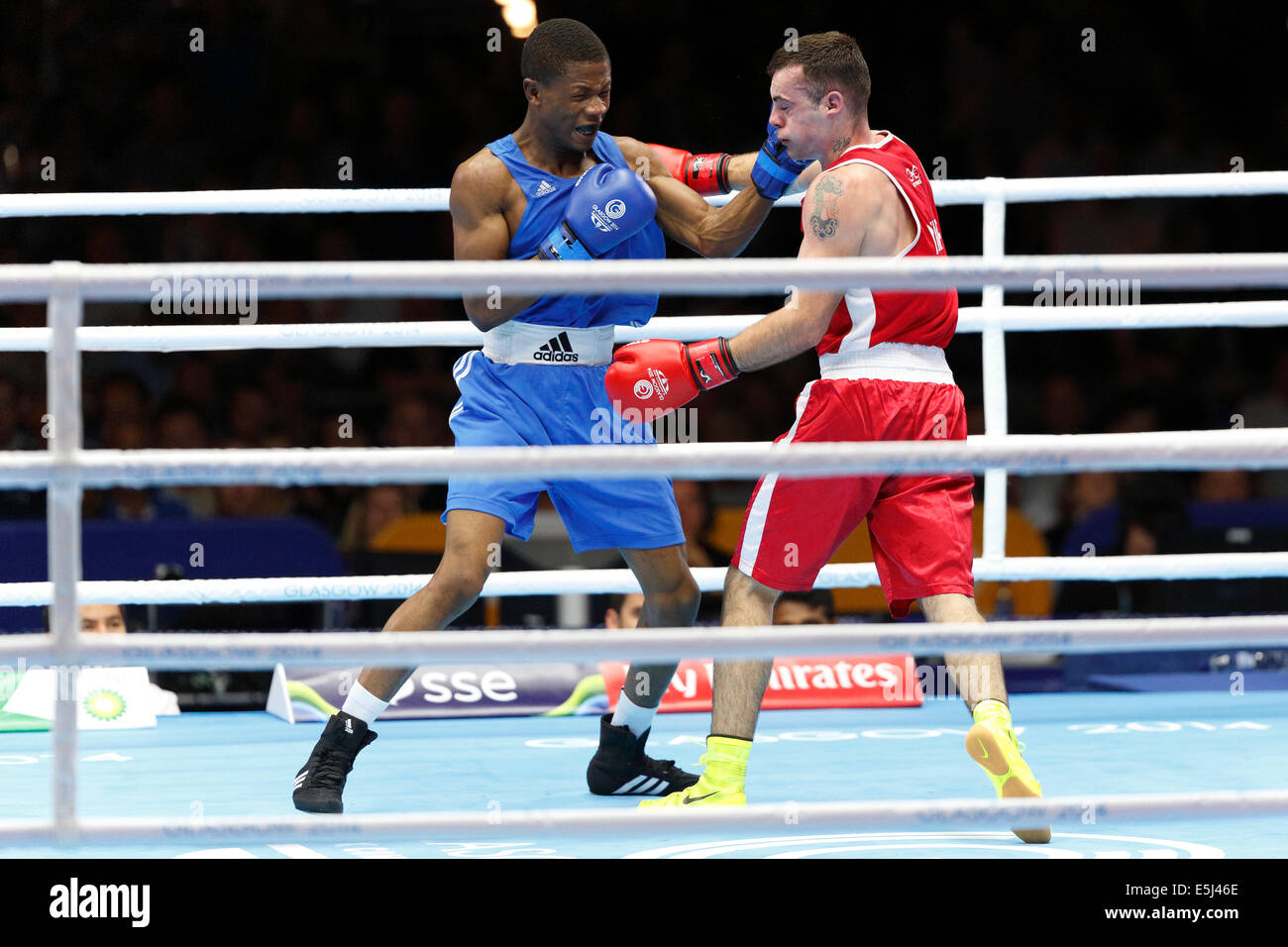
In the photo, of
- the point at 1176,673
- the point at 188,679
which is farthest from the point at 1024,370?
the point at 188,679

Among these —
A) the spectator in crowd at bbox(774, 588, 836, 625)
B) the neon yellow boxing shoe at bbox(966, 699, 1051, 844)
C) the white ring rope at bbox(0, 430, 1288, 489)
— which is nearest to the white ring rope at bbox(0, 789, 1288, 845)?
the white ring rope at bbox(0, 430, 1288, 489)

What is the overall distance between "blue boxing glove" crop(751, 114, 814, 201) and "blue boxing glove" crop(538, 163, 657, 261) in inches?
11.0

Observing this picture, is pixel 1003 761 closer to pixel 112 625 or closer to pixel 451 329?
pixel 451 329

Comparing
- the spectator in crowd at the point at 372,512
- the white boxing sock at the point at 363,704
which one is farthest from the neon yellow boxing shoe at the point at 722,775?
the spectator in crowd at the point at 372,512

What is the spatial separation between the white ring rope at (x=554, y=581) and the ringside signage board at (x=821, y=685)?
12.1 inches

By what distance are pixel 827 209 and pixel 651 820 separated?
1167 millimetres

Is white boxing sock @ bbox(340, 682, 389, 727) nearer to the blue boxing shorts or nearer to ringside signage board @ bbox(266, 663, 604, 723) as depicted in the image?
the blue boxing shorts

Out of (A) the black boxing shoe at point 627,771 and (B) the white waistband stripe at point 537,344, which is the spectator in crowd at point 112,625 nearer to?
(A) the black boxing shoe at point 627,771

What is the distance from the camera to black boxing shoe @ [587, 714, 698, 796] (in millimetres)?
3002

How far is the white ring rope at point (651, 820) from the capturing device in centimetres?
179

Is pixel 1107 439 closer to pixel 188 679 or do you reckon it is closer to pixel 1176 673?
pixel 1176 673

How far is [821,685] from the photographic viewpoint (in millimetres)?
3955

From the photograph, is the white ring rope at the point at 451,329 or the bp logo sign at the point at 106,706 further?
the bp logo sign at the point at 106,706
